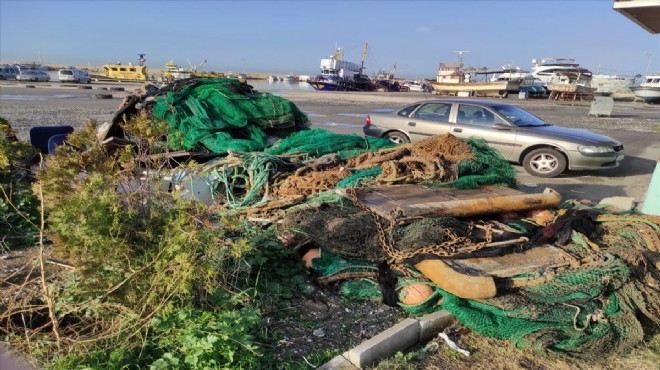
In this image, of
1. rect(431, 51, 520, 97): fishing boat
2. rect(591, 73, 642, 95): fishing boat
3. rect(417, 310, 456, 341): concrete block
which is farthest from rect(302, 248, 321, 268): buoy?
rect(591, 73, 642, 95): fishing boat

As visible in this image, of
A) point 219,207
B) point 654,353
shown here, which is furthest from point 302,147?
point 654,353

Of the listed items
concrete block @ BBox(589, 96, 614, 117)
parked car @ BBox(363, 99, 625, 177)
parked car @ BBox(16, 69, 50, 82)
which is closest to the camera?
parked car @ BBox(363, 99, 625, 177)

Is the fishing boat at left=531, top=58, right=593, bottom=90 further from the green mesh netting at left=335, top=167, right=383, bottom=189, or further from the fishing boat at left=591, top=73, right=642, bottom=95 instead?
the green mesh netting at left=335, top=167, right=383, bottom=189

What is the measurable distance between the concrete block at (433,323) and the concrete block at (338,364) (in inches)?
30.9

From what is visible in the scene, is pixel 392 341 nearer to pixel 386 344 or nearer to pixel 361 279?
pixel 386 344

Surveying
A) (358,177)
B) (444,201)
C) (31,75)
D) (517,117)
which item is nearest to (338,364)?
(444,201)

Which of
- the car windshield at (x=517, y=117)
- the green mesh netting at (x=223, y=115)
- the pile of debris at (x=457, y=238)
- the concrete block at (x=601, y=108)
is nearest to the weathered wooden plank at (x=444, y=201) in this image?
the pile of debris at (x=457, y=238)

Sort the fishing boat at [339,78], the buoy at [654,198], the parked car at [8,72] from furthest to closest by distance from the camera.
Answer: the fishing boat at [339,78], the parked car at [8,72], the buoy at [654,198]

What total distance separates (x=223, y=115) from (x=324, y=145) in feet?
6.82

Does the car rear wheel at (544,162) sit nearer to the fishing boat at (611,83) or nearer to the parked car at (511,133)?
the parked car at (511,133)

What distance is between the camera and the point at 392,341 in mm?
3201

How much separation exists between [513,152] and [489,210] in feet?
18.0

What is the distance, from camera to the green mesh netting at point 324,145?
21.7 ft

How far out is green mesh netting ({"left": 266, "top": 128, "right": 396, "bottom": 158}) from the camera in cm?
661
